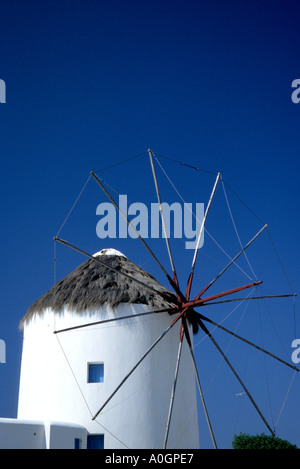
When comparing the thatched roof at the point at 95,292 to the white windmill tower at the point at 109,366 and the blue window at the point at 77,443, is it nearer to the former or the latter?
the white windmill tower at the point at 109,366

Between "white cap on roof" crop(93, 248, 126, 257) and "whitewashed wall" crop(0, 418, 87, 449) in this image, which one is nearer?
"whitewashed wall" crop(0, 418, 87, 449)

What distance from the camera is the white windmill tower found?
2097 centimetres

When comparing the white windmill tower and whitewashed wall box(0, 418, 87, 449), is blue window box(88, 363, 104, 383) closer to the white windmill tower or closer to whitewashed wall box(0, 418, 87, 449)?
the white windmill tower

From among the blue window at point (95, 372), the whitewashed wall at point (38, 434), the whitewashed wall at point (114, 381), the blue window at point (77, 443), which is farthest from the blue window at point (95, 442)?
the blue window at point (95, 372)

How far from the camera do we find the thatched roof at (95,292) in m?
22.1

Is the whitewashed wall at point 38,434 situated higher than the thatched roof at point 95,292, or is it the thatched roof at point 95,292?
the thatched roof at point 95,292

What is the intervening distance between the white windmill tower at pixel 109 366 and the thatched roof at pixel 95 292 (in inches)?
1.3

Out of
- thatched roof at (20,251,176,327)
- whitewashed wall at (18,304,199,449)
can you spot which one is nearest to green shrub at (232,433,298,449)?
whitewashed wall at (18,304,199,449)

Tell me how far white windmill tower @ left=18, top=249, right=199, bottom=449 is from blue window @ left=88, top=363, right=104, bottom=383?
0.10 feet

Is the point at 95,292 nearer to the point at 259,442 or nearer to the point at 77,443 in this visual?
the point at 77,443

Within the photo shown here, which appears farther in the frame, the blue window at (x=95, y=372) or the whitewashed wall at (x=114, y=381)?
the blue window at (x=95, y=372)

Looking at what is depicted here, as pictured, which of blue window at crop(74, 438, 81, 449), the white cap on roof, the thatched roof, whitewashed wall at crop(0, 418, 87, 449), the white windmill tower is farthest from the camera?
the white cap on roof
